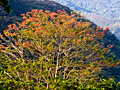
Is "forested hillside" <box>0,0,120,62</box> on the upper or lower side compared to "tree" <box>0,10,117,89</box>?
upper

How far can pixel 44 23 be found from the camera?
33.4 feet

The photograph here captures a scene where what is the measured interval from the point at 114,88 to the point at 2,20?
31.7 metres

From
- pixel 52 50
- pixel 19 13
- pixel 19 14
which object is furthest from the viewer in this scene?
pixel 19 13

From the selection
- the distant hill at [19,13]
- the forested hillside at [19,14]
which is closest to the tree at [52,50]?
the distant hill at [19,13]

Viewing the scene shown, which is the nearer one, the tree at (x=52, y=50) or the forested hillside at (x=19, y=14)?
the tree at (x=52, y=50)

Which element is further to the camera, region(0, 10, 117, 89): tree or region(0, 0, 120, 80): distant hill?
region(0, 0, 120, 80): distant hill

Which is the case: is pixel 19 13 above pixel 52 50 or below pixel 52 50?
above

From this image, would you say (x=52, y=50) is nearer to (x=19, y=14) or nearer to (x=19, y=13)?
(x=19, y=14)

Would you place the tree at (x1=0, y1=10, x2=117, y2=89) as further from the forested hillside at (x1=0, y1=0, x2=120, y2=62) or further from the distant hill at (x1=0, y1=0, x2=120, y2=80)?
the forested hillside at (x1=0, y1=0, x2=120, y2=62)

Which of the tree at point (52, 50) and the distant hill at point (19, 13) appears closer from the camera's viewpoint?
the tree at point (52, 50)

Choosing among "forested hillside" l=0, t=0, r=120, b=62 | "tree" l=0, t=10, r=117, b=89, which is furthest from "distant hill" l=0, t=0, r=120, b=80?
"tree" l=0, t=10, r=117, b=89

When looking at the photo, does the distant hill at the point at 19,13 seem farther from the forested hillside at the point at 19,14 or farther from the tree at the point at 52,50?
the tree at the point at 52,50

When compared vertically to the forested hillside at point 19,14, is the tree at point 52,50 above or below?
below

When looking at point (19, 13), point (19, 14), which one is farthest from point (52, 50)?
point (19, 13)
